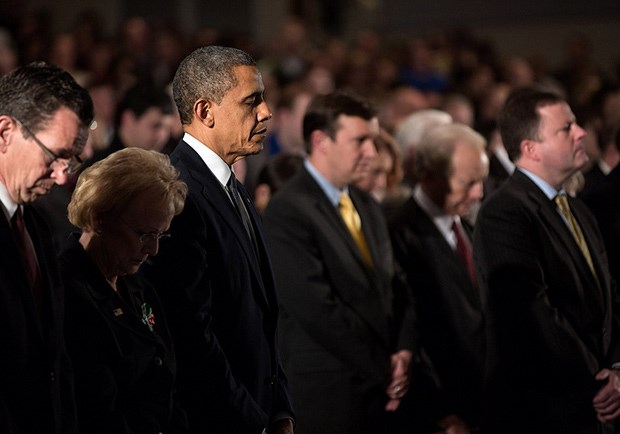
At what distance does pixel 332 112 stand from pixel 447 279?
819 millimetres

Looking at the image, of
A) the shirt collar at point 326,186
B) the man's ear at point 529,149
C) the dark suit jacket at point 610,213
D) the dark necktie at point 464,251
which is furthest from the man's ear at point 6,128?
the dark suit jacket at point 610,213

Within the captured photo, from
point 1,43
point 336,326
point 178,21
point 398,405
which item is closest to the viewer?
point 336,326

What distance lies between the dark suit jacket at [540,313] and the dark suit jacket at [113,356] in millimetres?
1614

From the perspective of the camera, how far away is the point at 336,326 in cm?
402

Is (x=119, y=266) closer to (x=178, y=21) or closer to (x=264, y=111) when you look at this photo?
(x=264, y=111)

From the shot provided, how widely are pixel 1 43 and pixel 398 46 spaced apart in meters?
4.95

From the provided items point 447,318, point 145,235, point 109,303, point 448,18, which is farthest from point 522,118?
point 448,18

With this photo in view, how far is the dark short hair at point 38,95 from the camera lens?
2.50 metres

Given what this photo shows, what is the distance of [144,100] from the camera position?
560 centimetres

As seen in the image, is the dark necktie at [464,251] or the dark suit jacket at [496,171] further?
the dark suit jacket at [496,171]

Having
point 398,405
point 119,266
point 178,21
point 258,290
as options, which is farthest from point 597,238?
point 178,21

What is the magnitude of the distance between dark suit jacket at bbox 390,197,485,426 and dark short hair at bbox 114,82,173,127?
172 cm

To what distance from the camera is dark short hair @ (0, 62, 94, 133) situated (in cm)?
250

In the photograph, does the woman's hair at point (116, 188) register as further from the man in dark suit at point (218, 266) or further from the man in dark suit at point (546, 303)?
the man in dark suit at point (546, 303)
